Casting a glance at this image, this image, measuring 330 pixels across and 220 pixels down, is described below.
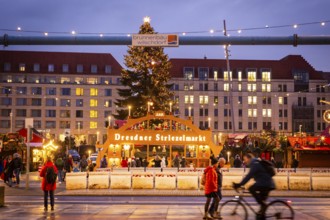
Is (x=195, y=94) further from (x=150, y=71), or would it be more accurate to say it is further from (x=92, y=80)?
(x=150, y=71)

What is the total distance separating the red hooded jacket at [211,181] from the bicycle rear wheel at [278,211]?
9.76 ft

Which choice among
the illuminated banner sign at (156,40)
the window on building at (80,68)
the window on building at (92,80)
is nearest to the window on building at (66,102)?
the window on building at (92,80)

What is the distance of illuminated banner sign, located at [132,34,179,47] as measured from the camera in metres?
16.2

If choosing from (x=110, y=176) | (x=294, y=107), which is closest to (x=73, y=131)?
(x=294, y=107)

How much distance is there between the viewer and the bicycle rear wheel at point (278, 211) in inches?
508

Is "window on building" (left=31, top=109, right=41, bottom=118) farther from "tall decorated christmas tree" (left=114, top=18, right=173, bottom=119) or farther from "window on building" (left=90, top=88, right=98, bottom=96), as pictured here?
"tall decorated christmas tree" (left=114, top=18, right=173, bottom=119)

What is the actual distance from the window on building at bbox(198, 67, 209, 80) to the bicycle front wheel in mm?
103261

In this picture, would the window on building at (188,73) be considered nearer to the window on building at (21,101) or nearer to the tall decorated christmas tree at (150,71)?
the window on building at (21,101)

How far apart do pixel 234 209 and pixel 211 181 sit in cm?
171

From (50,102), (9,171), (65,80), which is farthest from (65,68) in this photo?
(9,171)

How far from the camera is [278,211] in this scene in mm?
12969

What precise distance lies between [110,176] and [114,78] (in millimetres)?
92103

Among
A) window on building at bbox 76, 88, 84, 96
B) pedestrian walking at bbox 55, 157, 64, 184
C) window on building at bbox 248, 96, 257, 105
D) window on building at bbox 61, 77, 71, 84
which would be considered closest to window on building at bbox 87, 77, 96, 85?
window on building at bbox 76, 88, 84, 96

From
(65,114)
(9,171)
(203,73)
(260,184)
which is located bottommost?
(9,171)
